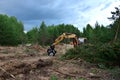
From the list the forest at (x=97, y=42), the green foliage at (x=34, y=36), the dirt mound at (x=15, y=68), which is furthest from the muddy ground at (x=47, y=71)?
the green foliage at (x=34, y=36)

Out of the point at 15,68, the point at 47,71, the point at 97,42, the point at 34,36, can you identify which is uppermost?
the point at 34,36

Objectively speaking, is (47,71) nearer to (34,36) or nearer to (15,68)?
(15,68)

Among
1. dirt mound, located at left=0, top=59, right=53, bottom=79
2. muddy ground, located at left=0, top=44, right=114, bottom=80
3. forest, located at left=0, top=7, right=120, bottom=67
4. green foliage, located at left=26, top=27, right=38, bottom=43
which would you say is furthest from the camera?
green foliage, located at left=26, top=27, right=38, bottom=43

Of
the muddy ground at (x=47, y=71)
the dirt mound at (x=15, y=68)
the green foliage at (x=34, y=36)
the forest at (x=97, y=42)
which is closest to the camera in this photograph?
the dirt mound at (x=15, y=68)

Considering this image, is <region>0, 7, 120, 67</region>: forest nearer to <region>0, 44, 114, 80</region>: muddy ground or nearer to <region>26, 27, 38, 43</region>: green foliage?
<region>26, 27, 38, 43</region>: green foliage

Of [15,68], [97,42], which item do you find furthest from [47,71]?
[97,42]

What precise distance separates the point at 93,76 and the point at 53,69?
179cm

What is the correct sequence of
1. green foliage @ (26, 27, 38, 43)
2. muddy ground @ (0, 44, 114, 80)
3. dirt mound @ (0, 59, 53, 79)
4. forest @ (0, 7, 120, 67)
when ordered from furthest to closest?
green foliage @ (26, 27, 38, 43), forest @ (0, 7, 120, 67), muddy ground @ (0, 44, 114, 80), dirt mound @ (0, 59, 53, 79)

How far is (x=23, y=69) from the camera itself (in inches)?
492

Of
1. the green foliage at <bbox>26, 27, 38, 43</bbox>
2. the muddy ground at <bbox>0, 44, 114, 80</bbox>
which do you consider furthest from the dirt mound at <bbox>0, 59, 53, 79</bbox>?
the green foliage at <bbox>26, 27, 38, 43</bbox>

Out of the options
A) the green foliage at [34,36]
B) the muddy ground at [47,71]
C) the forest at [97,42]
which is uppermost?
the green foliage at [34,36]

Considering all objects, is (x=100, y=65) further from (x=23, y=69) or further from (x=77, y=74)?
(x=23, y=69)

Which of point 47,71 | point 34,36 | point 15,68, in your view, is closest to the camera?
point 15,68

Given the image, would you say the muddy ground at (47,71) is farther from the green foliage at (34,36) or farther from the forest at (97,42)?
the green foliage at (34,36)
